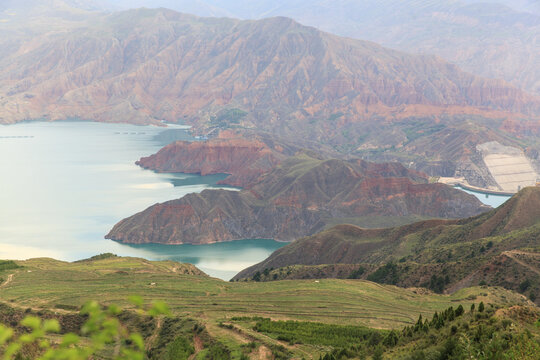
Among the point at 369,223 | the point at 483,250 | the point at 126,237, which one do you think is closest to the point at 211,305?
the point at 483,250

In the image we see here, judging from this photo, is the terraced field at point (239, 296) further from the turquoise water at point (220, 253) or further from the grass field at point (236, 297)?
the turquoise water at point (220, 253)

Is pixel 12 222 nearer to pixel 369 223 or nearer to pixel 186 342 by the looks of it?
pixel 369 223

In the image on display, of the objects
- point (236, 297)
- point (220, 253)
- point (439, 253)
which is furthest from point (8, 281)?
point (220, 253)

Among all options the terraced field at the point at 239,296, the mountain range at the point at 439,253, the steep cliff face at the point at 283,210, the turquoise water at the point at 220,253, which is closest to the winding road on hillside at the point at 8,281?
the terraced field at the point at 239,296

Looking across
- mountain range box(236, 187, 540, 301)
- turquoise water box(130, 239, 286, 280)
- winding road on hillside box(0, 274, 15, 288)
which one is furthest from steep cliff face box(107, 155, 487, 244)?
winding road on hillside box(0, 274, 15, 288)

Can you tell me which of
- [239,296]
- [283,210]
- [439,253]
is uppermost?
[283,210]

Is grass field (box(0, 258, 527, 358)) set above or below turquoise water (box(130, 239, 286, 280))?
above

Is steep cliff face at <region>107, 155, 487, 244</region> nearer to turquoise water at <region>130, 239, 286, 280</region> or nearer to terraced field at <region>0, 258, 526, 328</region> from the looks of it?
turquoise water at <region>130, 239, 286, 280</region>

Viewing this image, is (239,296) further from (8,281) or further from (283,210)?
(283,210)
